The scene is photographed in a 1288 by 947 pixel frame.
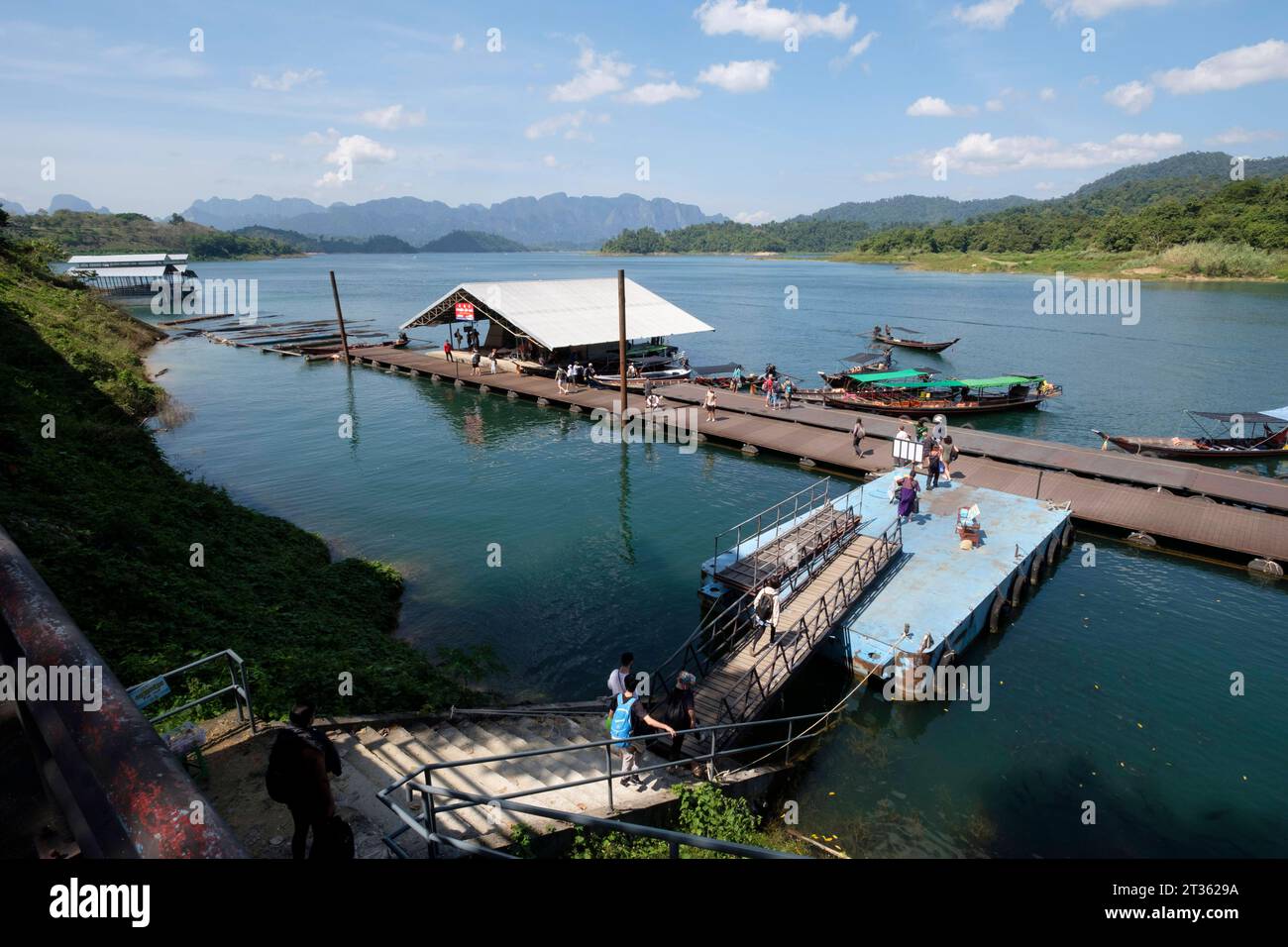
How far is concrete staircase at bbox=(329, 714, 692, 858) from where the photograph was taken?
8.58 m

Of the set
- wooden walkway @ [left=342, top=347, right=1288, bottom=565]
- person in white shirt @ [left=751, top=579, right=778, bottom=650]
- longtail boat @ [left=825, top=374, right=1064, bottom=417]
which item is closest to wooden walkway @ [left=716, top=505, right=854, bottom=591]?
person in white shirt @ [left=751, top=579, right=778, bottom=650]

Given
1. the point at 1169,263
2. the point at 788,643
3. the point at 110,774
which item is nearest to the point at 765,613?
the point at 788,643

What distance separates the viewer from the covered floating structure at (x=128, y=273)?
103m

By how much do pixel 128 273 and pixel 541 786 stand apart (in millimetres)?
133108

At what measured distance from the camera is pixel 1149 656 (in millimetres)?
17812

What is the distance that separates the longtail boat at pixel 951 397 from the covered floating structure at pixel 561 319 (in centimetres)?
1165

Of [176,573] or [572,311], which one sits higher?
[572,311]

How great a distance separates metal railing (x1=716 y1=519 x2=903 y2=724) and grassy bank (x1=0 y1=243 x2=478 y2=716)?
20.0ft

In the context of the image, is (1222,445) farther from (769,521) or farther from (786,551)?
(786,551)

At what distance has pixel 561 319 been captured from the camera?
48875 millimetres

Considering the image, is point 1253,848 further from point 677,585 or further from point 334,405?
point 334,405
